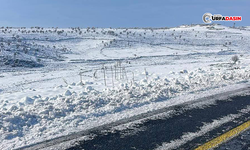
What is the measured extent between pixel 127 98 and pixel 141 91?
0.98 meters

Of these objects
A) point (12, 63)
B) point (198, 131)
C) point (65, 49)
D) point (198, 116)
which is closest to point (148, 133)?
point (198, 131)

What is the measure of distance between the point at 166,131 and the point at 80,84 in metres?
7.11

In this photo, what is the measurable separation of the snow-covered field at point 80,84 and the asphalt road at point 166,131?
71cm

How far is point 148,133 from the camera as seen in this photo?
449 centimetres

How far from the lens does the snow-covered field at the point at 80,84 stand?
513 centimetres

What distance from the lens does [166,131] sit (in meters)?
4.59

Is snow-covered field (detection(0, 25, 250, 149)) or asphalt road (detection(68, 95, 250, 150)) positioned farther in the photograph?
snow-covered field (detection(0, 25, 250, 149))

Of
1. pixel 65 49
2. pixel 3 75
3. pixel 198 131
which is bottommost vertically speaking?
pixel 198 131

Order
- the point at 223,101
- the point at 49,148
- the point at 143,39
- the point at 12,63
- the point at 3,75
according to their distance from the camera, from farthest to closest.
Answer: the point at 143,39
the point at 12,63
the point at 3,75
the point at 223,101
the point at 49,148

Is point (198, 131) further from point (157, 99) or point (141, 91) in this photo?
point (141, 91)

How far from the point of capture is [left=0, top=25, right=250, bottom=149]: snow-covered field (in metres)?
5.13

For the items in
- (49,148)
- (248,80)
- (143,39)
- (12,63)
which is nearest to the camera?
(49,148)

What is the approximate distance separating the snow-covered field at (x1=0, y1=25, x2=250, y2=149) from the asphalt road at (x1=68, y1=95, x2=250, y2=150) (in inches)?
27.9

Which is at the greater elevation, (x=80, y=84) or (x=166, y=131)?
(x=80, y=84)
